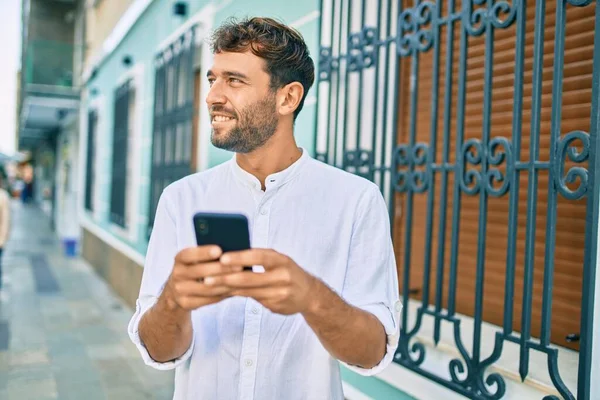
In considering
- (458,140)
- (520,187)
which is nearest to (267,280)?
(458,140)

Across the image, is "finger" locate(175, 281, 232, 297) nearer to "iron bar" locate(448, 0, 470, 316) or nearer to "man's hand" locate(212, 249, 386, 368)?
"man's hand" locate(212, 249, 386, 368)

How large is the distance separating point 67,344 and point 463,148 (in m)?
4.94

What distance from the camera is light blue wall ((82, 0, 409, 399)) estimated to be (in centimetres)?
362

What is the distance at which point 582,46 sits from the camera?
2475 millimetres

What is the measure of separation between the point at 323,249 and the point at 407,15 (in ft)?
5.71

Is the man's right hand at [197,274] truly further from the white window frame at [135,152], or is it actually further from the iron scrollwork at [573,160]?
the white window frame at [135,152]

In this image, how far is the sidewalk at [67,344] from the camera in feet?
16.2

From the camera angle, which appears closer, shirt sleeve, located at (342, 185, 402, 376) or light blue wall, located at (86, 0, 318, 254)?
shirt sleeve, located at (342, 185, 402, 376)

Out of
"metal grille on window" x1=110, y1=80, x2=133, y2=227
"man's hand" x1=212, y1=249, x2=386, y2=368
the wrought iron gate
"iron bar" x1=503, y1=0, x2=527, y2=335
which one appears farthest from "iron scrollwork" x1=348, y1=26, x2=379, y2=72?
"metal grille on window" x1=110, y1=80, x2=133, y2=227

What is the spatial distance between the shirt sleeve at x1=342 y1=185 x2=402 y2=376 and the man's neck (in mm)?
252

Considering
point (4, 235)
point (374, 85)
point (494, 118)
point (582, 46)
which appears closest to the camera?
point (582, 46)

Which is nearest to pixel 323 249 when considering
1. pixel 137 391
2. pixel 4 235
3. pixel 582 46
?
pixel 582 46

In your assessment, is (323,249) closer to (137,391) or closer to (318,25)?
(318,25)

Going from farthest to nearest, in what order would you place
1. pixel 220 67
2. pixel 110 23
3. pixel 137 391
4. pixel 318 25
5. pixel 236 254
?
pixel 110 23
pixel 137 391
pixel 318 25
pixel 220 67
pixel 236 254
